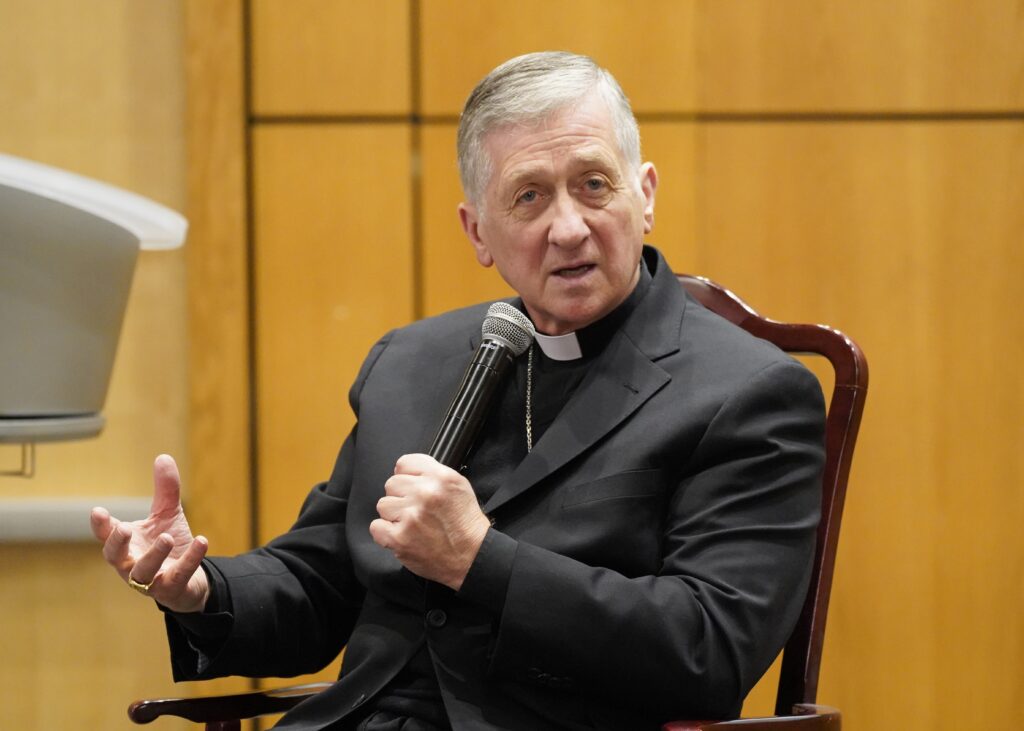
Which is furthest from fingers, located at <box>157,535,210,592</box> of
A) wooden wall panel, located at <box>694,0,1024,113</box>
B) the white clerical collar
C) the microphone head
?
wooden wall panel, located at <box>694,0,1024,113</box>

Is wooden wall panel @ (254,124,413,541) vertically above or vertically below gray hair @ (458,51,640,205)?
below

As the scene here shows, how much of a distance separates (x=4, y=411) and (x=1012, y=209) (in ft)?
7.79

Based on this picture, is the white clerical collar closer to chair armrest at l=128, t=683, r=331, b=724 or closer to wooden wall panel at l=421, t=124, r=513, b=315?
chair armrest at l=128, t=683, r=331, b=724

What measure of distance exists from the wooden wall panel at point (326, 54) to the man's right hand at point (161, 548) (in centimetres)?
153

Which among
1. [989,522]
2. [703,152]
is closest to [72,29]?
[703,152]

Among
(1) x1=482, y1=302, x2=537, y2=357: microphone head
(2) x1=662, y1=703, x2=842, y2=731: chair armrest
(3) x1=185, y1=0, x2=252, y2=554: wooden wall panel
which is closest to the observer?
(2) x1=662, y1=703, x2=842, y2=731: chair armrest

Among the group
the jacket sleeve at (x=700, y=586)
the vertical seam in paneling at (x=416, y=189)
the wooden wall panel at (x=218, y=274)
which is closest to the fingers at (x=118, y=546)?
the jacket sleeve at (x=700, y=586)

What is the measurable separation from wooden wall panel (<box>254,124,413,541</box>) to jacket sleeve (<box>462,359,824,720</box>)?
1.49m

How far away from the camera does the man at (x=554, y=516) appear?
1.40 m

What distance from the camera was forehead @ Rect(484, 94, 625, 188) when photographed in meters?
1.64

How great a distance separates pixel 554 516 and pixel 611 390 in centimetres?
20

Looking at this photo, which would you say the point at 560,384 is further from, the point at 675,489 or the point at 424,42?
the point at 424,42

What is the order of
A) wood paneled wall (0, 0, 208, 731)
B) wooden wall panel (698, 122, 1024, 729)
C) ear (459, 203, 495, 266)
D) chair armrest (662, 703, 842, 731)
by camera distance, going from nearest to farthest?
chair armrest (662, 703, 842, 731), ear (459, 203, 495, 266), wooden wall panel (698, 122, 1024, 729), wood paneled wall (0, 0, 208, 731)

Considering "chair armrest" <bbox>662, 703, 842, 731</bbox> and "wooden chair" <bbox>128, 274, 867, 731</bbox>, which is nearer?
"chair armrest" <bbox>662, 703, 842, 731</bbox>
